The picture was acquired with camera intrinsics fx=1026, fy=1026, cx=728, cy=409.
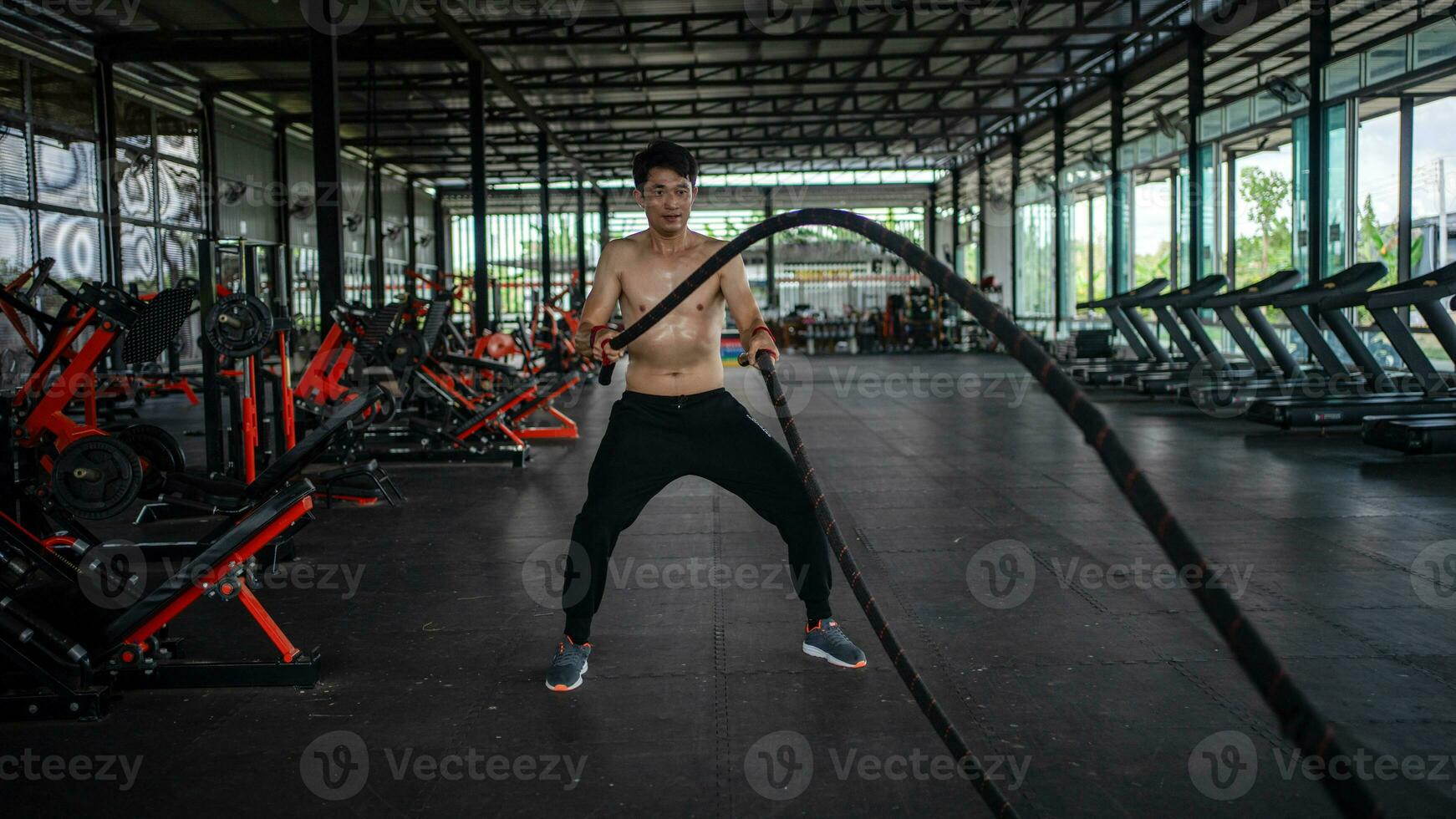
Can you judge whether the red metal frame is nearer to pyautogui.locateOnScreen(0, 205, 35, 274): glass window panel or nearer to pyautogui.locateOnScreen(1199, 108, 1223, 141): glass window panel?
pyautogui.locateOnScreen(0, 205, 35, 274): glass window panel

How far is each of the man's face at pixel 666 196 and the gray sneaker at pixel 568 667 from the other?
4.14ft

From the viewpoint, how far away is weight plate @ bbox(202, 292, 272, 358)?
5.25 metres

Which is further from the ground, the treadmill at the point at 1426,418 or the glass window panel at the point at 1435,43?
the glass window panel at the point at 1435,43

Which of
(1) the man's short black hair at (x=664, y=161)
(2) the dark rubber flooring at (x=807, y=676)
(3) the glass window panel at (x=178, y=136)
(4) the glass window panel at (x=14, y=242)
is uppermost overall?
(3) the glass window panel at (x=178, y=136)

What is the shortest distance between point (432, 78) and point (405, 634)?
15.3 m

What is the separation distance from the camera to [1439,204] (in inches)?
451

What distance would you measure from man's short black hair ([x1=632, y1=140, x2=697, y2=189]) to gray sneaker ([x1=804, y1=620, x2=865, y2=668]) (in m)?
1.41

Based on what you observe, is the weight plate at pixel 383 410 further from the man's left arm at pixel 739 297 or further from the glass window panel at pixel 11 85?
the glass window panel at pixel 11 85

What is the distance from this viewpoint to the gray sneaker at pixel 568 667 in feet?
9.63

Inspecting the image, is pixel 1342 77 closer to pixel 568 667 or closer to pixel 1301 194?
pixel 1301 194

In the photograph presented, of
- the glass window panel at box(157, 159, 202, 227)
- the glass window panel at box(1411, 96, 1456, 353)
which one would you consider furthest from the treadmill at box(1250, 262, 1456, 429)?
the glass window panel at box(157, 159, 202, 227)

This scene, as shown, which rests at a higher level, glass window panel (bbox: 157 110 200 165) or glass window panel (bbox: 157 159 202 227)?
glass window panel (bbox: 157 110 200 165)

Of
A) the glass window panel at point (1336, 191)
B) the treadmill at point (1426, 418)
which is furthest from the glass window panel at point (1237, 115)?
the treadmill at point (1426, 418)

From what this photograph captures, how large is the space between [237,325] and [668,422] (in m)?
3.31
